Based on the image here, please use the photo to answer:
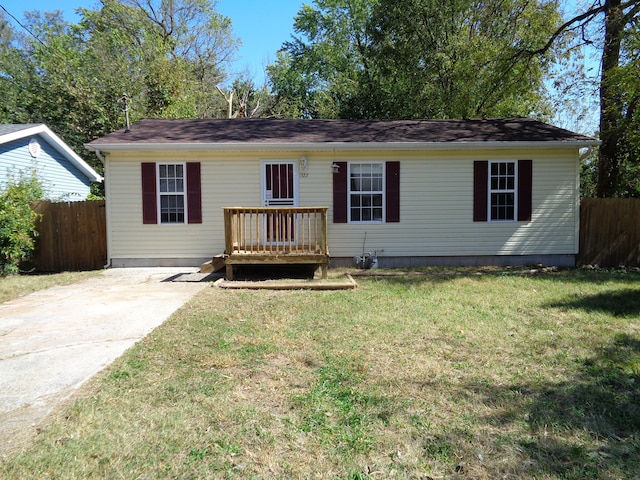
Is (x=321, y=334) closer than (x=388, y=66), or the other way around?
(x=321, y=334)

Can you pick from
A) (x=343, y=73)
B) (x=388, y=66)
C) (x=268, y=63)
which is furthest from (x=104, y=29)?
(x=388, y=66)

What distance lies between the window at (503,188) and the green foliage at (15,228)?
10.7 meters

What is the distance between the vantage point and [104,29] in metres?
26.0

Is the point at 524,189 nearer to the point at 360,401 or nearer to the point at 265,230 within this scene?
the point at 265,230

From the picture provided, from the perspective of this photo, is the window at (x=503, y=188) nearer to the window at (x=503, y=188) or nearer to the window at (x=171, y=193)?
the window at (x=503, y=188)

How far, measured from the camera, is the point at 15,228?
8.84 meters

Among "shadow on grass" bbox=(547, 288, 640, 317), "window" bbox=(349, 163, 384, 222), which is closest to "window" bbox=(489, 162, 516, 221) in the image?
"window" bbox=(349, 163, 384, 222)

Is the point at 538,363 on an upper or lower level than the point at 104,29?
lower

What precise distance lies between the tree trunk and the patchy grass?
44.1 feet

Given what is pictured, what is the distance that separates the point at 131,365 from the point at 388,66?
61.0 feet

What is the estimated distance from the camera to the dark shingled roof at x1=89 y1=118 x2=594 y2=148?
373 inches

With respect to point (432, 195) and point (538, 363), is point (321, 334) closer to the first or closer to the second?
point (538, 363)

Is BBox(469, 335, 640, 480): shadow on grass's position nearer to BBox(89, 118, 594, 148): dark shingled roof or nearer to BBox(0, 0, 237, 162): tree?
BBox(89, 118, 594, 148): dark shingled roof

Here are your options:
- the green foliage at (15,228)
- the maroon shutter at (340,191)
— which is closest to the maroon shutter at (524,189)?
the maroon shutter at (340,191)
